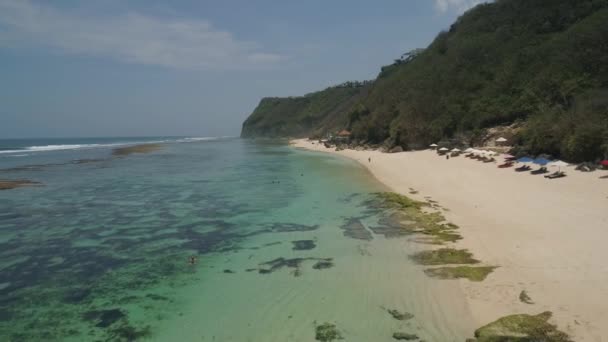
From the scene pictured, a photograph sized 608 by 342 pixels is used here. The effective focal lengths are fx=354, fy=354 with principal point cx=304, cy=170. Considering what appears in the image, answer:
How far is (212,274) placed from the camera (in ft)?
34.2

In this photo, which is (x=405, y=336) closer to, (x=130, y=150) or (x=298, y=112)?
(x=130, y=150)

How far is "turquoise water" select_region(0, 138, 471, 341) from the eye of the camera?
7.51m

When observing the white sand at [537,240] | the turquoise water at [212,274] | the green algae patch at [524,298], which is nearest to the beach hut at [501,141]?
the white sand at [537,240]

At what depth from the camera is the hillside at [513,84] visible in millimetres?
25469

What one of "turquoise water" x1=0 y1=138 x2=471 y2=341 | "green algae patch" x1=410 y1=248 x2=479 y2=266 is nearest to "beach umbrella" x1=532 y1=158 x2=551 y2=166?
"turquoise water" x1=0 y1=138 x2=471 y2=341

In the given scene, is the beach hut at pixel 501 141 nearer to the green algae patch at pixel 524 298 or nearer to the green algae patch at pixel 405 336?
the green algae patch at pixel 524 298

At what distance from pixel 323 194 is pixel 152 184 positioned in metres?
14.2

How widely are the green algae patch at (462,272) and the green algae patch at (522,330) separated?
2.12 meters

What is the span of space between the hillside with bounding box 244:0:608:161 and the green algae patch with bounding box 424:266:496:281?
55.0 feet

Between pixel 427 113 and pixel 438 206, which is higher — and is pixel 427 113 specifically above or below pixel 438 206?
above

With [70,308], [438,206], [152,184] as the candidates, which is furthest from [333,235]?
[152,184]

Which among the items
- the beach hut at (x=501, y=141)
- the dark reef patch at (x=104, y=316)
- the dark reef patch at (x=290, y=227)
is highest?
the beach hut at (x=501, y=141)

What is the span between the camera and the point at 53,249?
1266cm

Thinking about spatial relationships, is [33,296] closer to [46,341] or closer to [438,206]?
[46,341]
